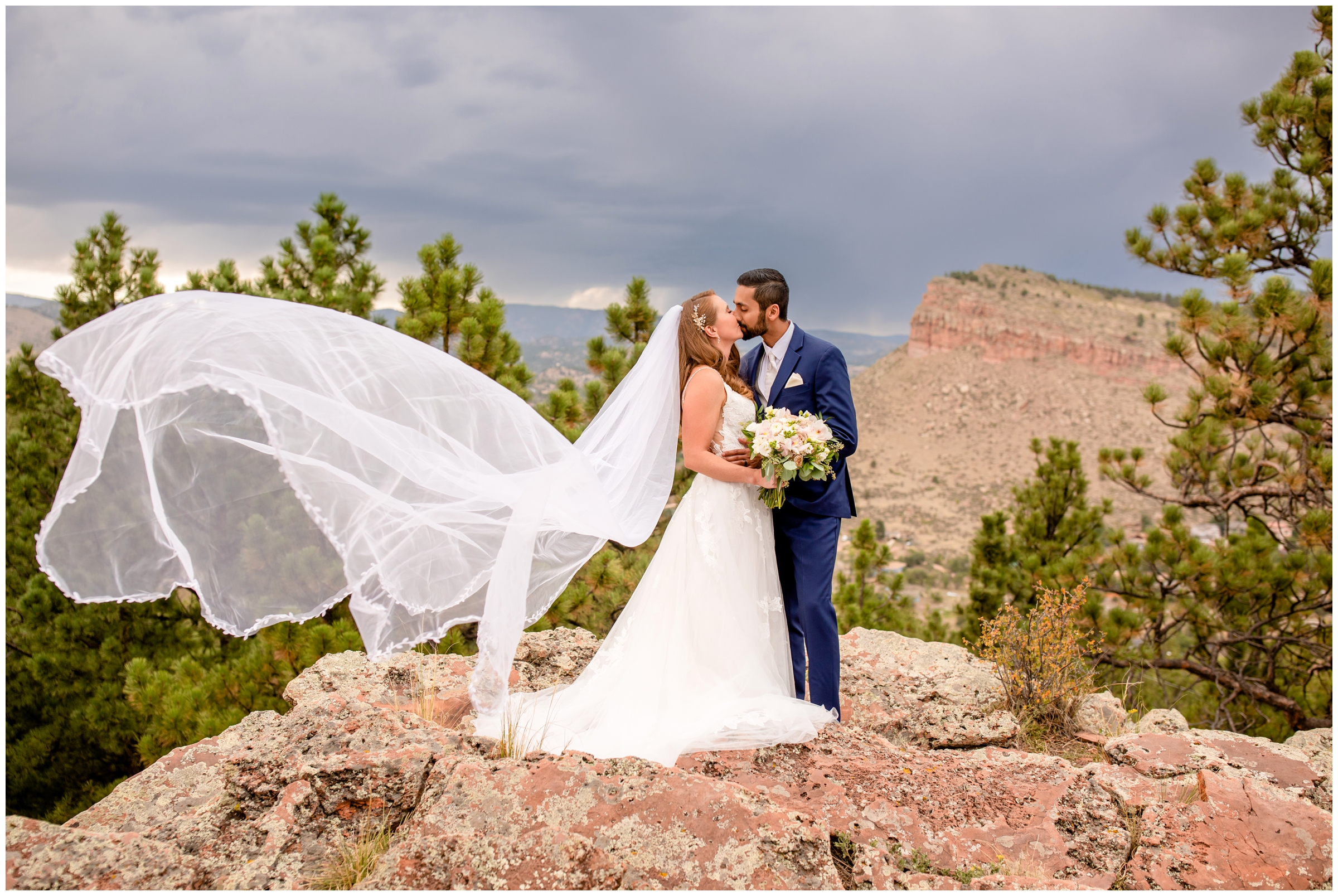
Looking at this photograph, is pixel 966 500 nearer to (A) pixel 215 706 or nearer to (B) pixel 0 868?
(A) pixel 215 706

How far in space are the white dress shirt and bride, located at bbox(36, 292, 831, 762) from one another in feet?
0.84

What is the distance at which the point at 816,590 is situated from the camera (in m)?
4.20

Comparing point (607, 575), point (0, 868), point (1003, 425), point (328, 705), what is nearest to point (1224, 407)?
point (607, 575)

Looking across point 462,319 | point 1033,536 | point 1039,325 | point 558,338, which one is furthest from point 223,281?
point 1039,325

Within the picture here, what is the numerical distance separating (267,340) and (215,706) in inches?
174

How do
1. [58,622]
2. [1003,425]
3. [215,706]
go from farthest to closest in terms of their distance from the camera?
1. [1003,425]
2. [58,622]
3. [215,706]

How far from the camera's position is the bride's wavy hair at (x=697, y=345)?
411cm

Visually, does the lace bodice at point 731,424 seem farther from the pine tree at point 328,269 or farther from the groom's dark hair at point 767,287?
the pine tree at point 328,269

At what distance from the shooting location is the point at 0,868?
248 cm

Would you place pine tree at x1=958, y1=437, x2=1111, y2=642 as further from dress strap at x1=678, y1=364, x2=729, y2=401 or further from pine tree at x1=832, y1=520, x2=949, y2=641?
dress strap at x1=678, y1=364, x2=729, y2=401

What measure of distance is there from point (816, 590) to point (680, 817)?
1631mm

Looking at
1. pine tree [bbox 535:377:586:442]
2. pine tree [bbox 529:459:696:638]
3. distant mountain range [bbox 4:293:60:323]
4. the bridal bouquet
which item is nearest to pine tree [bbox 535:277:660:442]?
pine tree [bbox 535:377:586:442]

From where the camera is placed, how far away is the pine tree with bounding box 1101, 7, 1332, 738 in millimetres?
7637

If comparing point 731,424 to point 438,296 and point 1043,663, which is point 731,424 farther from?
point 438,296
